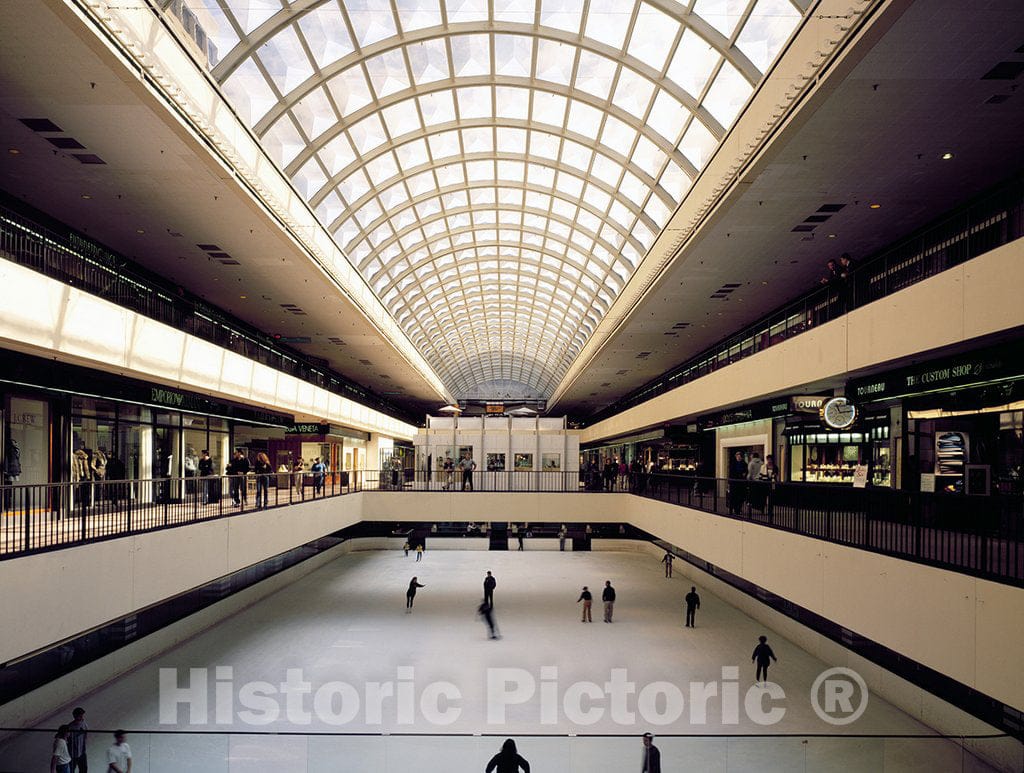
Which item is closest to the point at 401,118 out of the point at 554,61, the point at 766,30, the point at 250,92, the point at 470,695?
the point at 554,61

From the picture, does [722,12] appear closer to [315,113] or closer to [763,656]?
[315,113]

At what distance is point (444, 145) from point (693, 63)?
12767mm

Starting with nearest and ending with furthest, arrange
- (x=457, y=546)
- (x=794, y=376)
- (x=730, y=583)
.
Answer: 1. (x=794, y=376)
2. (x=730, y=583)
3. (x=457, y=546)

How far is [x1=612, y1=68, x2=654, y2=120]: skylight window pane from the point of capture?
80.4 ft

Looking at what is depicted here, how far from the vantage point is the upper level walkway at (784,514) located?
11.3 meters

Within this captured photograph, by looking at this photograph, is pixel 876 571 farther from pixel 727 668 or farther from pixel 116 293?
pixel 116 293

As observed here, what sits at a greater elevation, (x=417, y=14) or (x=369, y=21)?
(x=417, y=14)

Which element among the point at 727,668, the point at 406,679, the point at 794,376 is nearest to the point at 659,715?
the point at 727,668

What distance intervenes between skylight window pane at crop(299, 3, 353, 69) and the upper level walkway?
12.3 metres

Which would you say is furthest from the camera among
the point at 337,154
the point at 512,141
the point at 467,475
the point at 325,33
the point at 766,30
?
the point at 467,475

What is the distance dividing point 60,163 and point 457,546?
35288 mm

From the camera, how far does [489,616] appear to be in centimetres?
2709

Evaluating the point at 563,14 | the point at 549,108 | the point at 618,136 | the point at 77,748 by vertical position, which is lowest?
the point at 77,748

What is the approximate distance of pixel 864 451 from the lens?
2467 centimetres
